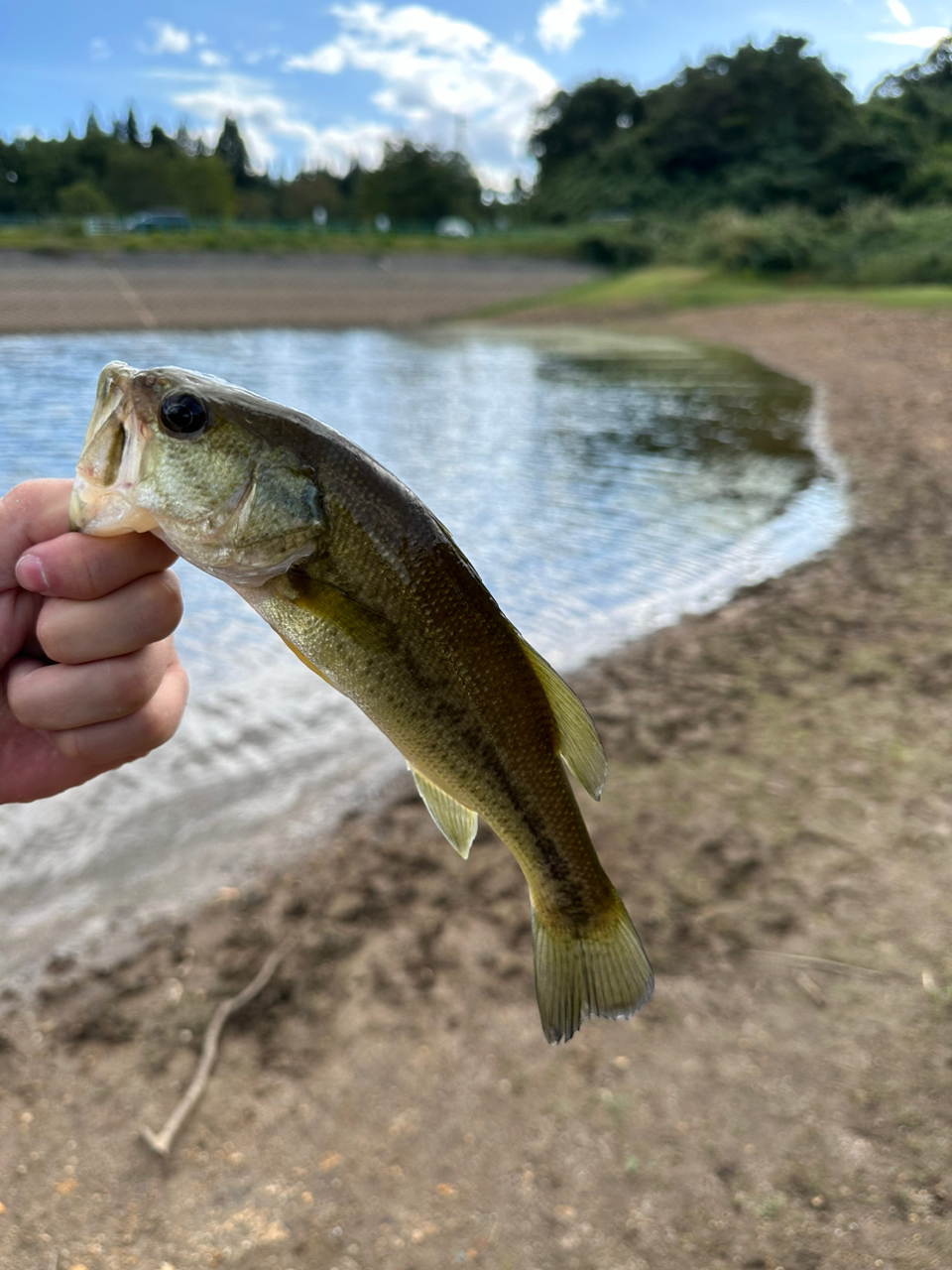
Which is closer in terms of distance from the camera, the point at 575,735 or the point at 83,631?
the point at 575,735

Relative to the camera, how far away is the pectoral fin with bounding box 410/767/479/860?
1.51m

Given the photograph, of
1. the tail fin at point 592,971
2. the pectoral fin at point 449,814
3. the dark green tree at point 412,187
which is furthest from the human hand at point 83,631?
the dark green tree at point 412,187

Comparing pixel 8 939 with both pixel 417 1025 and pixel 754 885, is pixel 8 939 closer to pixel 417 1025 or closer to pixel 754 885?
pixel 417 1025

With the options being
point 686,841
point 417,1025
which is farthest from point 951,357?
point 417,1025

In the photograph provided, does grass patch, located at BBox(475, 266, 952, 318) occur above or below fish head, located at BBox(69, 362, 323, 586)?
above

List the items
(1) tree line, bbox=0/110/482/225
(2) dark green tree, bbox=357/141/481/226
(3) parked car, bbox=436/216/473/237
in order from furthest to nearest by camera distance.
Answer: (2) dark green tree, bbox=357/141/481/226 < (3) parked car, bbox=436/216/473/237 < (1) tree line, bbox=0/110/482/225

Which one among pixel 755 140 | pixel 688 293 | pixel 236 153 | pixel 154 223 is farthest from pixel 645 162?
pixel 154 223

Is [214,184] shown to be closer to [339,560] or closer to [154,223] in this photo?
[154,223]

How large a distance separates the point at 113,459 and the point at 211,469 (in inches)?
6.4

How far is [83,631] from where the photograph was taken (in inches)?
61.9

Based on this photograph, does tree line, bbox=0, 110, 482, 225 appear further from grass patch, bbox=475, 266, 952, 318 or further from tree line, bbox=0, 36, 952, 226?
grass patch, bbox=475, 266, 952, 318

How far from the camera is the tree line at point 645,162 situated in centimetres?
5391

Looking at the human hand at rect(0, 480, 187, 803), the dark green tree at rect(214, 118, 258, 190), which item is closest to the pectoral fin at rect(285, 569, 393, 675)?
the human hand at rect(0, 480, 187, 803)

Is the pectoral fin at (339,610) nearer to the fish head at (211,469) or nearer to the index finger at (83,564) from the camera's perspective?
the fish head at (211,469)
